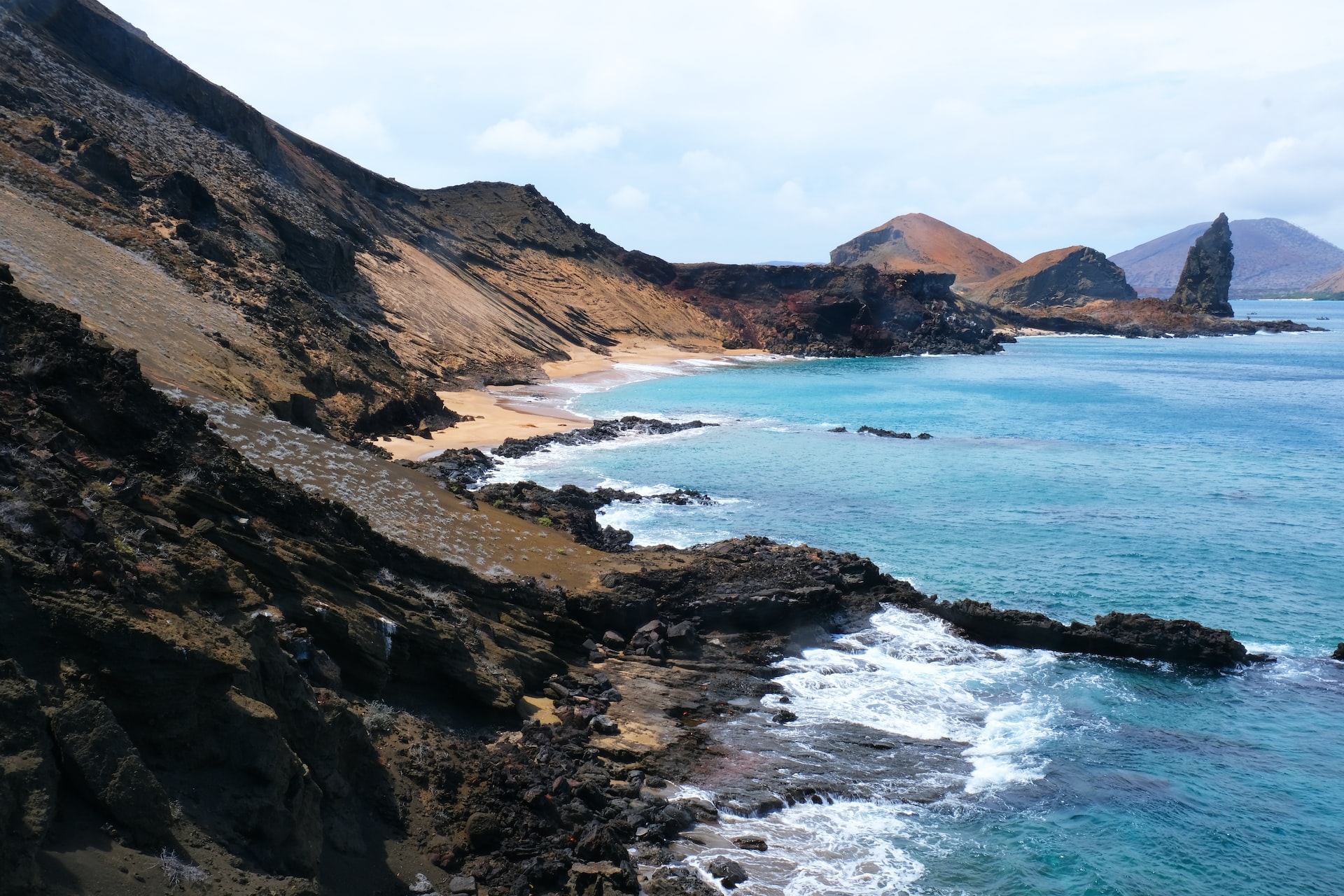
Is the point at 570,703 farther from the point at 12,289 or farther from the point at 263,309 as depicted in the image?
the point at 263,309

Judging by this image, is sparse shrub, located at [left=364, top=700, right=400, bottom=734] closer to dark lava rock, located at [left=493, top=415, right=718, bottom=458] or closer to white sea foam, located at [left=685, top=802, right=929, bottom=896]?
white sea foam, located at [left=685, top=802, right=929, bottom=896]

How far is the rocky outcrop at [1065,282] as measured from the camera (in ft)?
543

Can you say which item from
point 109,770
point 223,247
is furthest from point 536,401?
point 109,770

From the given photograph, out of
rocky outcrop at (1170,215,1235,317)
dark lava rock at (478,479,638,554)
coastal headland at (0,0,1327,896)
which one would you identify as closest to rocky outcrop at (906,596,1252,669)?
coastal headland at (0,0,1327,896)

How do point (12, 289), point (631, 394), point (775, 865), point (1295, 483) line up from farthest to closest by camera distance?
point (631, 394) → point (1295, 483) → point (12, 289) → point (775, 865)

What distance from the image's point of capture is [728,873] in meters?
10.9

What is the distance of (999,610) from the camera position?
1983 cm

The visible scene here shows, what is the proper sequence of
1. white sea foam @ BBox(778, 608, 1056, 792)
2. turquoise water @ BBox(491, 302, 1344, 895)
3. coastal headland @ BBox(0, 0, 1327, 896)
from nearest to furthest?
coastal headland @ BBox(0, 0, 1327, 896) < turquoise water @ BBox(491, 302, 1344, 895) < white sea foam @ BBox(778, 608, 1056, 792)

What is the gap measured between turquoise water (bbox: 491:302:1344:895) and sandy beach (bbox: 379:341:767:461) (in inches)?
123

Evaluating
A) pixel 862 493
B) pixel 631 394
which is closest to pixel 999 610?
pixel 862 493

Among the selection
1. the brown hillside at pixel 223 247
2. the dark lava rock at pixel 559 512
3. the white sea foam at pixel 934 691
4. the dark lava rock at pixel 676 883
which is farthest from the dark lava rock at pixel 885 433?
the dark lava rock at pixel 676 883

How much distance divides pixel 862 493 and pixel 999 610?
476 inches

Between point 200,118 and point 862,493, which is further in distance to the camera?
point 200,118

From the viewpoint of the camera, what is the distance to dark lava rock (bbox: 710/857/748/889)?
35.5ft
